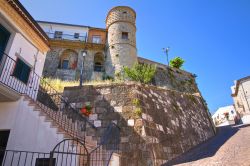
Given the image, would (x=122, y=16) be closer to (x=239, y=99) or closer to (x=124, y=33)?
(x=124, y=33)

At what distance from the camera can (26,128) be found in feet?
24.7

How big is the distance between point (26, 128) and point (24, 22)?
483 cm

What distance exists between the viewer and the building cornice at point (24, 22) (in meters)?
8.42

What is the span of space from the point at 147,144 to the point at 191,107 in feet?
23.8

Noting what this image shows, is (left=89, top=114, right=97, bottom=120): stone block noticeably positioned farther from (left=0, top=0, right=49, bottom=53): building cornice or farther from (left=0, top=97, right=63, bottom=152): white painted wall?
(left=0, top=0, right=49, bottom=53): building cornice

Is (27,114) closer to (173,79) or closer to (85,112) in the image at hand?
(85,112)

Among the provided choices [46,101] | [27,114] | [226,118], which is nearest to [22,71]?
[27,114]

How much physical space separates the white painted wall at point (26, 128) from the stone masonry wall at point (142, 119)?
2.50m

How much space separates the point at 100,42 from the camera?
2697cm

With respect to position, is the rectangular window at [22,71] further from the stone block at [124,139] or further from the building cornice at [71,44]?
the building cornice at [71,44]

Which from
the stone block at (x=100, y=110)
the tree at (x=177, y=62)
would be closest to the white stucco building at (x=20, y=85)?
the stone block at (x=100, y=110)

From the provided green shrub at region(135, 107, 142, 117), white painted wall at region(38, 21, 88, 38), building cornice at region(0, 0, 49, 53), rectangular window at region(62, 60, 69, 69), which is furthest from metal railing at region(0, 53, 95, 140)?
white painted wall at region(38, 21, 88, 38)

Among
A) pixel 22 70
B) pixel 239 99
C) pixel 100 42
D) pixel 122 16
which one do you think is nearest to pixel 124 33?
pixel 122 16

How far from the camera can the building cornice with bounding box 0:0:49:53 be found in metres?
8.42
